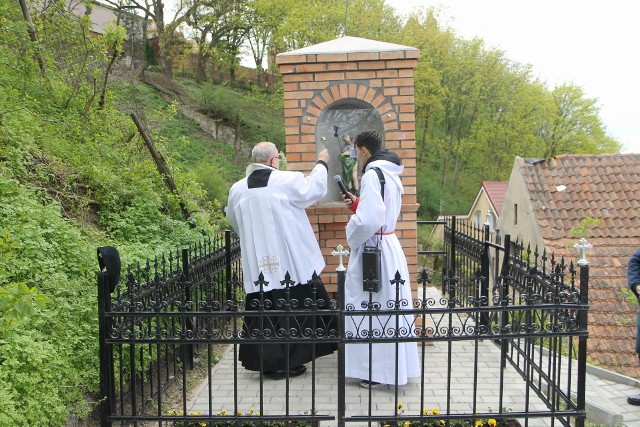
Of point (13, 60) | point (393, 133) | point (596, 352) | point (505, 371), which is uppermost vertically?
point (13, 60)

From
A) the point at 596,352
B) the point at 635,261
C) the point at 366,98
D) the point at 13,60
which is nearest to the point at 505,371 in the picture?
the point at 635,261

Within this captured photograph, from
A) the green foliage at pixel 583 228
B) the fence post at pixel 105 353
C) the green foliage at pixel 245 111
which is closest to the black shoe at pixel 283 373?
the fence post at pixel 105 353

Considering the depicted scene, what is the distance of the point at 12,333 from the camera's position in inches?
120

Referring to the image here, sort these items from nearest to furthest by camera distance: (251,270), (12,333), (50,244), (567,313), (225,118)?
(12,333) < (567,313) < (50,244) < (251,270) < (225,118)

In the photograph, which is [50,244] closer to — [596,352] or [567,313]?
[567,313]

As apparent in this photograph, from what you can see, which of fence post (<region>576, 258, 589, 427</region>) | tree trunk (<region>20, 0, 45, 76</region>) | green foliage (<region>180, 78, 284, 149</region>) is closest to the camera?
fence post (<region>576, 258, 589, 427</region>)

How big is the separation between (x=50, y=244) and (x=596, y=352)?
7.36 meters

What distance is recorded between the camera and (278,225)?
4.53m

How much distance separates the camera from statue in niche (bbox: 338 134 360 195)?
5.34 metres

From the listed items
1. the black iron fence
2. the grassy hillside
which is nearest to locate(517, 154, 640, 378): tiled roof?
the black iron fence

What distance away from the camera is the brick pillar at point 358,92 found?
5203 mm

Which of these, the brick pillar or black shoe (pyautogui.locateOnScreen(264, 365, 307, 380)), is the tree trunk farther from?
black shoe (pyautogui.locateOnScreen(264, 365, 307, 380))

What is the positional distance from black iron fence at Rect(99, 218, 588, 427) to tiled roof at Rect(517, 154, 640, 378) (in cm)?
382

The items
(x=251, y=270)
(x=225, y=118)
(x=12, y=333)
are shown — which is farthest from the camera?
(x=225, y=118)
